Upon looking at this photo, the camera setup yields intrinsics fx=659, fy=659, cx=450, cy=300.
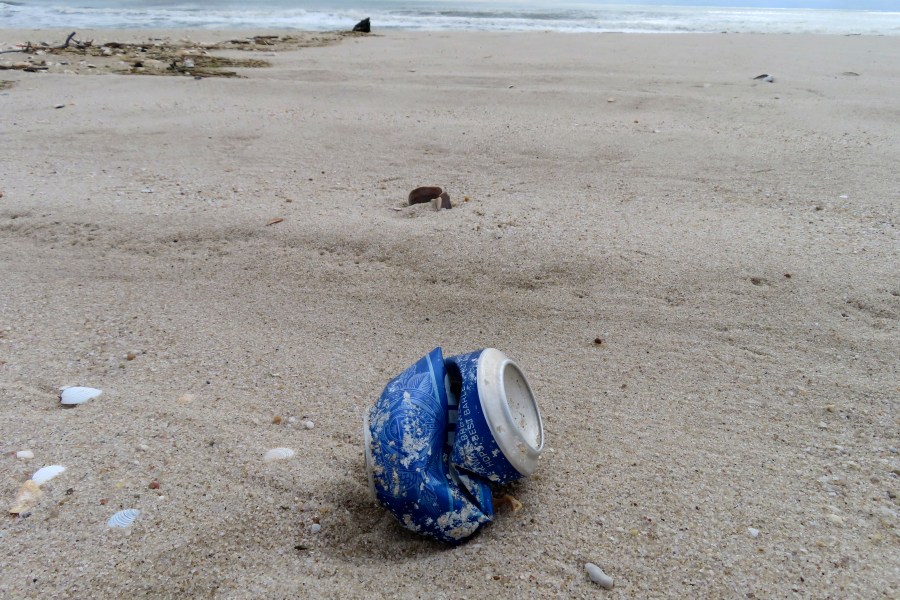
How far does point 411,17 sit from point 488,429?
1315 centimetres

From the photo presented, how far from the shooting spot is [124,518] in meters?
1.66

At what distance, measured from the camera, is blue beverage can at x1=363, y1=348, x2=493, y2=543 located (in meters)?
1.55

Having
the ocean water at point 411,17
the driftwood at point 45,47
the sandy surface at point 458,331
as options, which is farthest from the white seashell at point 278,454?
the ocean water at point 411,17

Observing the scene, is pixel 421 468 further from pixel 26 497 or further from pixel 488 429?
pixel 26 497

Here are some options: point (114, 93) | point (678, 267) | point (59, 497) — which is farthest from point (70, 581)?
point (114, 93)

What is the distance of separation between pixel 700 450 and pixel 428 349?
982mm

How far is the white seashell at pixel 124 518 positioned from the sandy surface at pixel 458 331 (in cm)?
2

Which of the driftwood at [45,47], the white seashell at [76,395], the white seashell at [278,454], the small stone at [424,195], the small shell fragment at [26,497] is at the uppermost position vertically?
the driftwood at [45,47]

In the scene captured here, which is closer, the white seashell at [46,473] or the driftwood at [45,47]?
the white seashell at [46,473]

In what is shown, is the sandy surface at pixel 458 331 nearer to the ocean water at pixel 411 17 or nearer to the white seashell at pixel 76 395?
the white seashell at pixel 76 395

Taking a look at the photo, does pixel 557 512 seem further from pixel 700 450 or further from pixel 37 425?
pixel 37 425

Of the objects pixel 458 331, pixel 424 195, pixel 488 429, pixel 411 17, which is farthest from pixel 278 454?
pixel 411 17

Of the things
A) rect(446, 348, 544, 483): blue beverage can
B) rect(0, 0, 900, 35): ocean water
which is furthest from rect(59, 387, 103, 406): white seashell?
rect(0, 0, 900, 35): ocean water

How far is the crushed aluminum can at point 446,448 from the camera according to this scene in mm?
1557
